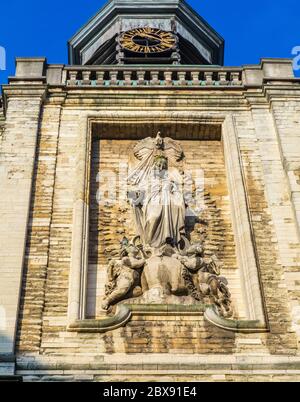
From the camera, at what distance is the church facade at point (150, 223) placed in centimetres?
969

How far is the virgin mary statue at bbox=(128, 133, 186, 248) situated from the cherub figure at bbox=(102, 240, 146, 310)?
1.35 feet

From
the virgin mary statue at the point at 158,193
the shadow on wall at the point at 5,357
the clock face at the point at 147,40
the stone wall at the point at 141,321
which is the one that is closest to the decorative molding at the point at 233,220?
the stone wall at the point at 141,321

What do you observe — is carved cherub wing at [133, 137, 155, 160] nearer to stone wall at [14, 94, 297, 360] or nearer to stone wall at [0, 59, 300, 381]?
stone wall at [0, 59, 300, 381]

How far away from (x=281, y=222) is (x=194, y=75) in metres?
4.48

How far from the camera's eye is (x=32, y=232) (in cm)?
1116

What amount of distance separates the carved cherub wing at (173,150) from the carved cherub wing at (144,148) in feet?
0.89

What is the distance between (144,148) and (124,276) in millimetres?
3369

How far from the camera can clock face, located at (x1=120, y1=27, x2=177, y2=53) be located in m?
18.9

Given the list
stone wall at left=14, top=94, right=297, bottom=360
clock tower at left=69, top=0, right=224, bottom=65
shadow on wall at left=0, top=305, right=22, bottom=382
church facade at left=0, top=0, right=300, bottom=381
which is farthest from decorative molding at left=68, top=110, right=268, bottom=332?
clock tower at left=69, top=0, right=224, bottom=65

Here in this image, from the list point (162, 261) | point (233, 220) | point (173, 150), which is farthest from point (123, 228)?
point (173, 150)

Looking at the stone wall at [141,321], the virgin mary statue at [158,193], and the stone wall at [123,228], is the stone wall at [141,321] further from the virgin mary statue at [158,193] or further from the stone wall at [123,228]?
the virgin mary statue at [158,193]

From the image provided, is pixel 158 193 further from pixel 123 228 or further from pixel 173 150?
pixel 173 150

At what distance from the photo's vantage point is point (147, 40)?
19.4 m
